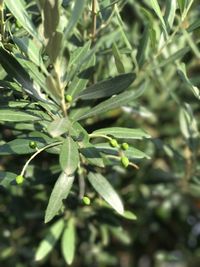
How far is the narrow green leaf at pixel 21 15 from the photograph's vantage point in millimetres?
881

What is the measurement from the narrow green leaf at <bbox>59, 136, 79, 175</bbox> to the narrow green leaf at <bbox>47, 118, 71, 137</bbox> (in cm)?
5

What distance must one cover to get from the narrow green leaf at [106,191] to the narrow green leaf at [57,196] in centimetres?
12

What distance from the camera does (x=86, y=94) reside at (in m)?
0.97

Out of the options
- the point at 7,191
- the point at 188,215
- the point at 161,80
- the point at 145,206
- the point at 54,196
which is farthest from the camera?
the point at 188,215

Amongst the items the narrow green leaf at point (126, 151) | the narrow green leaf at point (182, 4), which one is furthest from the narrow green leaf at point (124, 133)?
the narrow green leaf at point (182, 4)

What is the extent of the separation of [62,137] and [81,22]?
33 cm

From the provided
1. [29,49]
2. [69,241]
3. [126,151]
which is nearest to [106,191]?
[126,151]

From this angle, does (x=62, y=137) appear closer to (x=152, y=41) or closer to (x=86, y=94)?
(x=86, y=94)

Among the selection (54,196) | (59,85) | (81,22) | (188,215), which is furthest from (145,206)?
(59,85)

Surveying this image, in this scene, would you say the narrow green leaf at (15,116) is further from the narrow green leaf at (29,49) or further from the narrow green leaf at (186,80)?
the narrow green leaf at (186,80)

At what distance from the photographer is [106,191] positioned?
1.10 metres

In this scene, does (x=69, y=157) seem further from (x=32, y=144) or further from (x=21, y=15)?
(x=21, y=15)

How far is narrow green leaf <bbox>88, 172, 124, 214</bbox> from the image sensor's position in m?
1.07

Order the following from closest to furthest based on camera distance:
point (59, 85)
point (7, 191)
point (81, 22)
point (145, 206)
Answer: point (59, 85) < point (81, 22) < point (7, 191) < point (145, 206)
